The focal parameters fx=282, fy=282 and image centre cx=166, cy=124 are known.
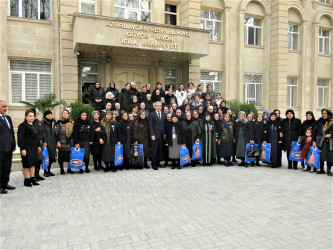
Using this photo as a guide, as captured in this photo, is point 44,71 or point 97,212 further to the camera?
point 44,71

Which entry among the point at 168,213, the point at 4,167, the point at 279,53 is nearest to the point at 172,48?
the point at 279,53

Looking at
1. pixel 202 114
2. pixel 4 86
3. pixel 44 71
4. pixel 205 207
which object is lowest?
pixel 205 207

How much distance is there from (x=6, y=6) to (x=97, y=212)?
12568mm

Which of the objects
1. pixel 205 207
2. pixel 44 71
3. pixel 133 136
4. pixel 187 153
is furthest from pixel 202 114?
pixel 44 71

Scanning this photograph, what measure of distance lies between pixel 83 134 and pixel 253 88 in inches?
555

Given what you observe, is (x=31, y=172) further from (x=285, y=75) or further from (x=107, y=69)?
(x=285, y=75)

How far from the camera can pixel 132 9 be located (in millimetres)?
15375

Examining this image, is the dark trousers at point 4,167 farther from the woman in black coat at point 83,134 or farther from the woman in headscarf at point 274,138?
the woman in headscarf at point 274,138

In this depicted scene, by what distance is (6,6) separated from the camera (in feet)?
43.5

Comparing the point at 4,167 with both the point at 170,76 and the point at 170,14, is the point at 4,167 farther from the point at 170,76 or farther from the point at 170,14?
the point at 170,14

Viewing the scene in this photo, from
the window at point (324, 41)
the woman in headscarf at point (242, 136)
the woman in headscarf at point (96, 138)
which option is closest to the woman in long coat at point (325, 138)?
the woman in headscarf at point (242, 136)

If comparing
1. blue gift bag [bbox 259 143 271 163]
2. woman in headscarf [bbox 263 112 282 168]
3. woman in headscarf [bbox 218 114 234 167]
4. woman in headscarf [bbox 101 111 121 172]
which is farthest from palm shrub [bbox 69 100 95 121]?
woman in headscarf [bbox 263 112 282 168]

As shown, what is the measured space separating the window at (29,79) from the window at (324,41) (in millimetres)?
19656

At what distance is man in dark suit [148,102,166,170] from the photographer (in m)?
9.07
